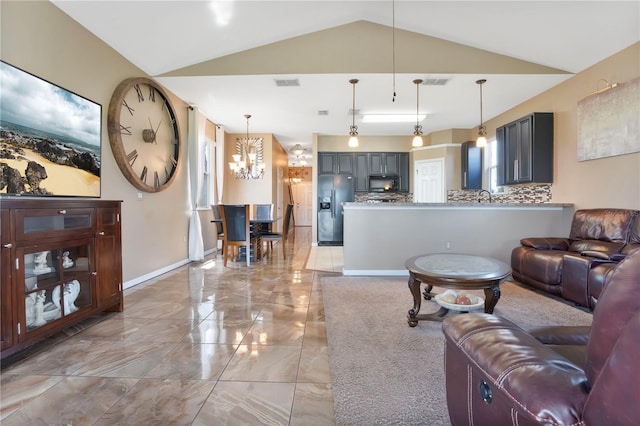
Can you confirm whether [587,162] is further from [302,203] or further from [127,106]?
[302,203]

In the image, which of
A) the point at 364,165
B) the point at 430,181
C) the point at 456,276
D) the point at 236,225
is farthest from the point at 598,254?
the point at 364,165

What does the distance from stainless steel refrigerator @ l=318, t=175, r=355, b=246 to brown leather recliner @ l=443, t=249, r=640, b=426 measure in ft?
21.0

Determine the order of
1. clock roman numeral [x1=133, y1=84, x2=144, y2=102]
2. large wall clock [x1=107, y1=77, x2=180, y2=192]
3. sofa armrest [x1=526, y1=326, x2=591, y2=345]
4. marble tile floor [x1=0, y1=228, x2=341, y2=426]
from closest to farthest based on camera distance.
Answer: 1. sofa armrest [x1=526, y1=326, x2=591, y2=345]
2. marble tile floor [x1=0, y1=228, x2=341, y2=426]
3. large wall clock [x1=107, y1=77, x2=180, y2=192]
4. clock roman numeral [x1=133, y1=84, x2=144, y2=102]

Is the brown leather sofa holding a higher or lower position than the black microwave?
lower

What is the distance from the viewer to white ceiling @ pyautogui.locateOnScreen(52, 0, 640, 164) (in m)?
3.24

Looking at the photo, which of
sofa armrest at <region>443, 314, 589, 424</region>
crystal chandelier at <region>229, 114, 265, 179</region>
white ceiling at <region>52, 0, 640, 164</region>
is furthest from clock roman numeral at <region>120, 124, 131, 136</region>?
sofa armrest at <region>443, 314, 589, 424</region>

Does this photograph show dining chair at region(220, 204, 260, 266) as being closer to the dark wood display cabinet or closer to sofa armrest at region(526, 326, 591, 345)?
the dark wood display cabinet

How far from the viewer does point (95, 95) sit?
3.33 meters

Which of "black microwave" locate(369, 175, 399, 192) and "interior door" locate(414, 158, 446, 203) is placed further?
"black microwave" locate(369, 175, 399, 192)

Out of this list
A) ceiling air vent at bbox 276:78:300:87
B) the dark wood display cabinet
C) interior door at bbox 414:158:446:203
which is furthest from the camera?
interior door at bbox 414:158:446:203

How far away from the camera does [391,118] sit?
597 cm

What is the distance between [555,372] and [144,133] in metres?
4.80

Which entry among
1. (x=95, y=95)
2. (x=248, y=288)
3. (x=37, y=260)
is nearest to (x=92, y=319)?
(x=37, y=260)

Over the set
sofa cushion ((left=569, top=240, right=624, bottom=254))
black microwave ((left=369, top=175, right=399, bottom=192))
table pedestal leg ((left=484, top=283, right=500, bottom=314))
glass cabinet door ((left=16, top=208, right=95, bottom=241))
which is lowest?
table pedestal leg ((left=484, top=283, right=500, bottom=314))
